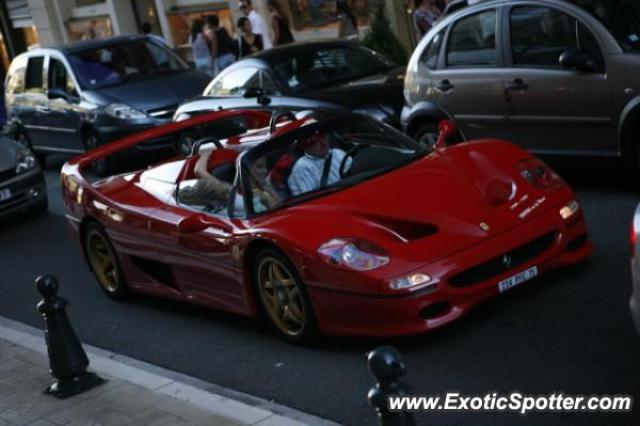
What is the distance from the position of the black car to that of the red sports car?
13.9 ft

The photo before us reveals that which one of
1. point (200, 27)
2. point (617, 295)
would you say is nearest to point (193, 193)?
point (617, 295)

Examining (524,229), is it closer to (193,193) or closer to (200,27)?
(193,193)

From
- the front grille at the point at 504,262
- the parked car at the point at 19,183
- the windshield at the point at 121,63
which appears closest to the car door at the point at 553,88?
the front grille at the point at 504,262

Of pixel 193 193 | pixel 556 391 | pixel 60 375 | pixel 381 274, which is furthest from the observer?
pixel 193 193

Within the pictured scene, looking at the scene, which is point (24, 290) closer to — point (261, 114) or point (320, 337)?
point (261, 114)

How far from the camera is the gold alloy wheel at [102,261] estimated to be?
964 centimetres

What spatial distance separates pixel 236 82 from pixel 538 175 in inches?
294

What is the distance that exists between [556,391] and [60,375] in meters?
2.97

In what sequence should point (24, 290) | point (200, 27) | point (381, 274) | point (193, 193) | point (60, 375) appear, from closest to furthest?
point (381, 274) < point (60, 375) < point (193, 193) < point (24, 290) < point (200, 27)

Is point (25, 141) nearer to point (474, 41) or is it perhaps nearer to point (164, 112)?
point (164, 112)

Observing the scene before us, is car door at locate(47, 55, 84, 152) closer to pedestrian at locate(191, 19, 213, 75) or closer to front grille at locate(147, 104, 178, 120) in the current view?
front grille at locate(147, 104, 178, 120)

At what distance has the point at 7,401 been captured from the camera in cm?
725

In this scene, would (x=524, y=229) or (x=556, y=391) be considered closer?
(x=556, y=391)

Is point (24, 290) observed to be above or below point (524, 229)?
below
